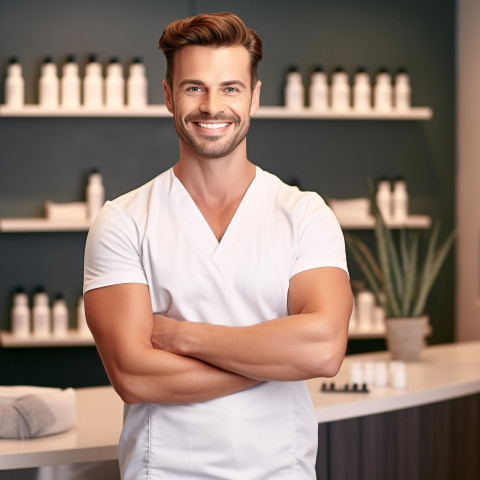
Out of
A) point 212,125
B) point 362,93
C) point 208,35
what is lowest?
point 212,125

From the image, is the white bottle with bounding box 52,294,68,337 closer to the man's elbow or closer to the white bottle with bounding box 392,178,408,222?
the white bottle with bounding box 392,178,408,222

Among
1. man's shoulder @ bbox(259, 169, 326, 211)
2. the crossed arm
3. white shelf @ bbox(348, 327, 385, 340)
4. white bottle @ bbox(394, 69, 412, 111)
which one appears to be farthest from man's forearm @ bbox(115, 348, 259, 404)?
white bottle @ bbox(394, 69, 412, 111)

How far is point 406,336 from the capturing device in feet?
A: 9.67

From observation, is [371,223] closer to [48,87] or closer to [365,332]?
[365,332]

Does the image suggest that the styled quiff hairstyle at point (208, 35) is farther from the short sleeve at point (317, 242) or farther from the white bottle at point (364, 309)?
the white bottle at point (364, 309)

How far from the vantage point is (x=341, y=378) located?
8.75 ft

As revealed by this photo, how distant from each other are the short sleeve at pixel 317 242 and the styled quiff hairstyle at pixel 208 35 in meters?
0.31

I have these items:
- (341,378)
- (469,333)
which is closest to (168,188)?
(341,378)

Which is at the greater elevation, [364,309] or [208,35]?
[208,35]

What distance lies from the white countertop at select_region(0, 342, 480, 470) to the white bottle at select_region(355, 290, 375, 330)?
0.93 metres

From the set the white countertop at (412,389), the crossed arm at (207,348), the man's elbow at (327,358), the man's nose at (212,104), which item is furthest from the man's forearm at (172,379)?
the white countertop at (412,389)

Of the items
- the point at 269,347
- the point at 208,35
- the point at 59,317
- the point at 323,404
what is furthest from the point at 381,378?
the point at 59,317

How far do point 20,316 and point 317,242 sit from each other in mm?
2537

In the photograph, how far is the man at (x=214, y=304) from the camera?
1.48 metres
